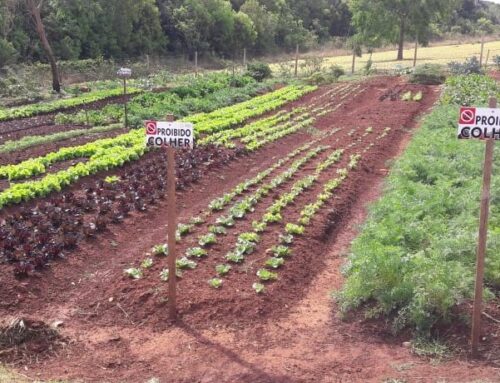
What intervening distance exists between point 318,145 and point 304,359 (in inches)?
461

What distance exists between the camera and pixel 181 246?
9.38 meters

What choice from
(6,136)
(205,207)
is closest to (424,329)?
(205,207)

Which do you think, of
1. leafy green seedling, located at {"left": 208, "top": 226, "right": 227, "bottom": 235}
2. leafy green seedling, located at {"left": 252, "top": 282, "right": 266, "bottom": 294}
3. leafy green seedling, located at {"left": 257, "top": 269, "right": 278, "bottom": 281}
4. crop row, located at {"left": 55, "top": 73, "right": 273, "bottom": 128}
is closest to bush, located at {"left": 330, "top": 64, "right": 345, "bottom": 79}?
crop row, located at {"left": 55, "top": 73, "right": 273, "bottom": 128}

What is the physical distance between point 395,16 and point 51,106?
34.2m

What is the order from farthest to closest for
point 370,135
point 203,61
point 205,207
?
point 203,61 < point 370,135 < point 205,207

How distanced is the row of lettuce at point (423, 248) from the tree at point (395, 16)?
→ 3900cm

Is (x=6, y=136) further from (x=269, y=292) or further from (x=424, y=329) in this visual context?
(x=424, y=329)

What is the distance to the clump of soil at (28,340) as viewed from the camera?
651 cm

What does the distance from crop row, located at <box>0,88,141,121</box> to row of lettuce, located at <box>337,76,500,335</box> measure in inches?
635

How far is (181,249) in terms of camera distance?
9242 mm

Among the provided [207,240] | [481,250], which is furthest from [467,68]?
[481,250]

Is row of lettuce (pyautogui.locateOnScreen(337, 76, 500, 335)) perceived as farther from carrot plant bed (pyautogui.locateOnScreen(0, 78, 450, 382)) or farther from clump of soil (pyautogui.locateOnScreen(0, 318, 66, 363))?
clump of soil (pyautogui.locateOnScreen(0, 318, 66, 363))

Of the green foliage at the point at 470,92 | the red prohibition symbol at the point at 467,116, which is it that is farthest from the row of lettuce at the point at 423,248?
the green foliage at the point at 470,92

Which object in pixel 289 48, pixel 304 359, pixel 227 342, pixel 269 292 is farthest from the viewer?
pixel 289 48
